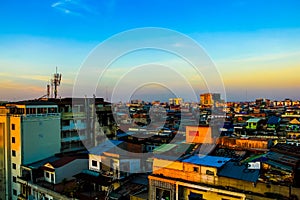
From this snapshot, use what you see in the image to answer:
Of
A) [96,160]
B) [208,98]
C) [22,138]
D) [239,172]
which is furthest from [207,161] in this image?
[208,98]

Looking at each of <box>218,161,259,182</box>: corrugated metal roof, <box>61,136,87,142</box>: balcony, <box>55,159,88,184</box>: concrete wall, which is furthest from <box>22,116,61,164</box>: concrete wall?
<box>218,161,259,182</box>: corrugated metal roof

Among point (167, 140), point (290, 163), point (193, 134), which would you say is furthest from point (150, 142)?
point (290, 163)

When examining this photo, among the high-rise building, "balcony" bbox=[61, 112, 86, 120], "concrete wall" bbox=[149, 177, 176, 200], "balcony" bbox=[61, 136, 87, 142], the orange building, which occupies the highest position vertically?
the high-rise building

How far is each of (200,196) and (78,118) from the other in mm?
16105

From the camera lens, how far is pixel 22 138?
1891cm

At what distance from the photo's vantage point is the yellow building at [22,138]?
19078 mm

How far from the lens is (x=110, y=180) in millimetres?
14250

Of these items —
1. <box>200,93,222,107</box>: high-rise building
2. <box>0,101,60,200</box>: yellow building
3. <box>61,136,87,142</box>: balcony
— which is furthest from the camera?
<box>200,93,222,107</box>: high-rise building

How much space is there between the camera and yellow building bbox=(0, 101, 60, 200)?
751 inches

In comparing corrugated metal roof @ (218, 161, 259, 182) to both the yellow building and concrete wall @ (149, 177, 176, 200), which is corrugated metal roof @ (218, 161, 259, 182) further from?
the yellow building

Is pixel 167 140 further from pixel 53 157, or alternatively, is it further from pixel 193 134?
pixel 53 157

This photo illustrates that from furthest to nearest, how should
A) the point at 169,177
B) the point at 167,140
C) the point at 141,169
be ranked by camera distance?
the point at 167,140
the point at 141,169
the point at 169,177

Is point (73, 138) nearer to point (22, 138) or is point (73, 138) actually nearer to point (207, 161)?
point (22, 138)

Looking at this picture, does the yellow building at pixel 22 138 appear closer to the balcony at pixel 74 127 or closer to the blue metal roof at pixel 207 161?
the balcony at pixel 74 127
